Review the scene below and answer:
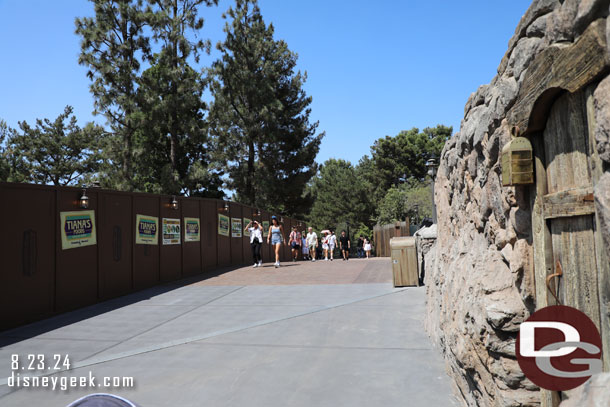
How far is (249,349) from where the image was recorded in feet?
20.3

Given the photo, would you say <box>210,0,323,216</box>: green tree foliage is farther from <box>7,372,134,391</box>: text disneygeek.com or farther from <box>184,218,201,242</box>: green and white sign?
<box>7,372,134,391</box>: text disneygeek.com

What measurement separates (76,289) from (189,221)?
17.5 ft

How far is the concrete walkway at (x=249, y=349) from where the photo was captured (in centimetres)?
471

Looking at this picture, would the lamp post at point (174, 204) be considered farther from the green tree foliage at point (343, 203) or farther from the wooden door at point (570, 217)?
the green tree foliage at point (343, 203)

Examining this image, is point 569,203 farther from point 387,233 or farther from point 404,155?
point 404,155

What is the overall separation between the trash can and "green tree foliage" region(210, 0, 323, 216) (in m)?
19.4

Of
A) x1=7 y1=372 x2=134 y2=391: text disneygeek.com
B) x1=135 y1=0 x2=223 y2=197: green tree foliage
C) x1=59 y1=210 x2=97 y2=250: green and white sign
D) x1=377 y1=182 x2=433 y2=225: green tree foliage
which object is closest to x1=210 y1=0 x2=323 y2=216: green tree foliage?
x1=135 y1=0 x2=223 y2=197: green tree foliage

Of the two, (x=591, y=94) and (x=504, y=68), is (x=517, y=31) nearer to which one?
(x=504, y=68)

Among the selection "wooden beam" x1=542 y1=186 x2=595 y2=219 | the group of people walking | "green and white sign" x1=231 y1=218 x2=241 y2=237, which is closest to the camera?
"wooden beam" x1=542 y1=186 x2=595 y2=219

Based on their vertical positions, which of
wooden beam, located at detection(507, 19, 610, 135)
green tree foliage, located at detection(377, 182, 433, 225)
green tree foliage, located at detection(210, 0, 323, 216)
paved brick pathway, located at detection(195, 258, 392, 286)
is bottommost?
Result: paved brick pathway, located at detection(195, 258, 392, 286)

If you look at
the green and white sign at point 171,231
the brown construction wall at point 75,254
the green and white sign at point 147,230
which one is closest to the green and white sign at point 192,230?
the brown construction wall at point 75,254

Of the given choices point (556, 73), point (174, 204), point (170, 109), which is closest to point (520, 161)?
point (556, 73)

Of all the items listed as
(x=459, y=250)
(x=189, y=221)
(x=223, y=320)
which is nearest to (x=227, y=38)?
(x=189, y=221)

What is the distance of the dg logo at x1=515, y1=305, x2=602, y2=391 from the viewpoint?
101 inches
